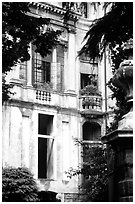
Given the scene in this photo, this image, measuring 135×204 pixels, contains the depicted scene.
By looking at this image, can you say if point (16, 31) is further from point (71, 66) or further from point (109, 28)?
point (71, 66)

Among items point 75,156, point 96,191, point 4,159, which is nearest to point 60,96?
point 75,156

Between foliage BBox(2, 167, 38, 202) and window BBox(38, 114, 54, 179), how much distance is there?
314 cm

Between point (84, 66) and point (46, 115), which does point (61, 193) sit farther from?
point (84, 66)

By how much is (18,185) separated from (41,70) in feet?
21.8

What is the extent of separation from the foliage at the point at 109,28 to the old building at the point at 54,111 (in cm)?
1320

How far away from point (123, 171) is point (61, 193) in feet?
57.5

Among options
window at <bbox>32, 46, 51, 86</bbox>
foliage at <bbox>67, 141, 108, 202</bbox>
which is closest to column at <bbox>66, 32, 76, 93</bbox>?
window at <bbox>32, 46, 51, 86</bbox>

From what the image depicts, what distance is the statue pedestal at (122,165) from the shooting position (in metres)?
6.85

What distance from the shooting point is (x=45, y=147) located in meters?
25.2

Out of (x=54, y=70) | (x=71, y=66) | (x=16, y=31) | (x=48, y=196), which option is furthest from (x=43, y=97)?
(x=16, y=31)

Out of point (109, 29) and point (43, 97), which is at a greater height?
point (43, 97)

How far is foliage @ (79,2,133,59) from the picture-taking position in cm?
855

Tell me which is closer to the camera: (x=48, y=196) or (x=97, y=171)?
(x=97, y=171)

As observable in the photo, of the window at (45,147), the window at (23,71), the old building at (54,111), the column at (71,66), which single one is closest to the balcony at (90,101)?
the old building at (54,111)
